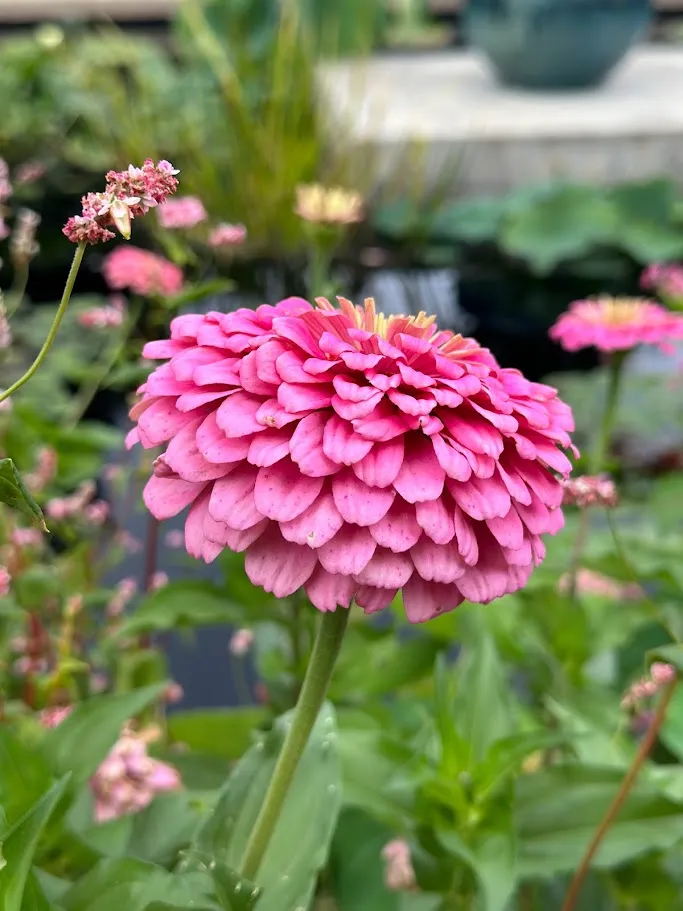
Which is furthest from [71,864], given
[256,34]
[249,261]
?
[256,34]

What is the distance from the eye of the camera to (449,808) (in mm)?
401

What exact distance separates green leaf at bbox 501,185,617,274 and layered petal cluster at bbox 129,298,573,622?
139 centimetres

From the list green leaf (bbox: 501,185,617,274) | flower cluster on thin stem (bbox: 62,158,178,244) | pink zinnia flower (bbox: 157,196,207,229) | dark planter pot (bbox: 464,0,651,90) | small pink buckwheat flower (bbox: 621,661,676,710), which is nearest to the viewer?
flower cluster on thin stem (bbox: 62,158,178,244)

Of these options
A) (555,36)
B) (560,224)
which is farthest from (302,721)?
(555,36)

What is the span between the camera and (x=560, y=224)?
1.62m

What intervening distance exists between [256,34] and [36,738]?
2.44 m

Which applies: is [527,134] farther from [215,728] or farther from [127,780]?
[127,780]

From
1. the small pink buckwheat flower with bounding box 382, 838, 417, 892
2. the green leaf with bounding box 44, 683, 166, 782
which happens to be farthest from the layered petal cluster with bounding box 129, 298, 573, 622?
the small pink buckwheat flower with bounding box 382, 838, 417, 892

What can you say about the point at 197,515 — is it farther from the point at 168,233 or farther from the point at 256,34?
the point at 256,34

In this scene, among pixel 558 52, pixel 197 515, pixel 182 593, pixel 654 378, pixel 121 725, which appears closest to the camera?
pixel 197 515

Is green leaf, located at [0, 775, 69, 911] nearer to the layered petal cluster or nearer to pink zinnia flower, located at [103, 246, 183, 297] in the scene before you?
the layered petal cluster

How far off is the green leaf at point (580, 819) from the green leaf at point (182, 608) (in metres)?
0.22

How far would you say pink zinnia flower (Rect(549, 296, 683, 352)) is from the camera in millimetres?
580

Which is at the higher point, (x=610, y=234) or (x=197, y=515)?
(x=197, y=515)
